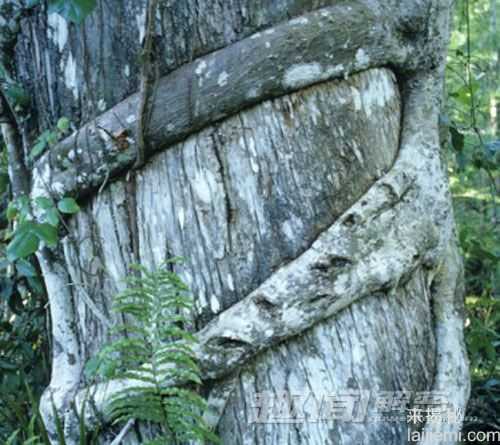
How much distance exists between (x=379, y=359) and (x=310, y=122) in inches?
24.9

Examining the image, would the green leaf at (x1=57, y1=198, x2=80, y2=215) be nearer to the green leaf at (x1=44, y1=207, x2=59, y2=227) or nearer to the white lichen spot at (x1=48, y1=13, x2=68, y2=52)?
the green leaf at (x1=44, y1=207, x2=59, y2=227)

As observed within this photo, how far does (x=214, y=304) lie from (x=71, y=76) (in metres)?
0.72

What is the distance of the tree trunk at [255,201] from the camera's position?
1.71m

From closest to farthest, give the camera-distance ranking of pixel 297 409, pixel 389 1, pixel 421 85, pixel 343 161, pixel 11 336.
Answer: pixel 297 409 → pixel 343 161 → pixel 389 1 → pixel 421 85 → pixel 11 336

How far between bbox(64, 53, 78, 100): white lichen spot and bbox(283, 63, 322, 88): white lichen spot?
564 mm

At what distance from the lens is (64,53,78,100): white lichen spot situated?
186 cm

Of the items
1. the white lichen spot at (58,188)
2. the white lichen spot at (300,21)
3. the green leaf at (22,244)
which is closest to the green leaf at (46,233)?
the green leaf at (22,244)

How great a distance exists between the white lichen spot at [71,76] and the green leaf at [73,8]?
0.42 meters

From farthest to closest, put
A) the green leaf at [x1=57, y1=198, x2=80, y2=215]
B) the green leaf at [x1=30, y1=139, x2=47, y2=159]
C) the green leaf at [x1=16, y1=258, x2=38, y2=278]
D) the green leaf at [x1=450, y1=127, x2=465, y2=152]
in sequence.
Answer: the green leaf at [x1=450, y1=127, x2=465, y2=152] < the green leaf at [x1=16, y1=258, x2=38, y2=278] < the green leaf at [x1=30, y1=139, x2=47, y2=159] < the green leaf at [x1=57, y1=198, x2=80, y2=215]

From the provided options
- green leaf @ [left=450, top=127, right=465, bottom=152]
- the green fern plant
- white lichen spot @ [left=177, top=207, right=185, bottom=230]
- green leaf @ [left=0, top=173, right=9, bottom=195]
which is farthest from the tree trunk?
green leaf @ [left=450, top=127, right=465, bottom=152]

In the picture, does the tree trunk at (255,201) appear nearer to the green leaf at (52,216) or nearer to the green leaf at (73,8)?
the green leaf at (52,216)

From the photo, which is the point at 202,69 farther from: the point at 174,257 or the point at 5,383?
the point at 5,383

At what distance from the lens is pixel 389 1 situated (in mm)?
1944

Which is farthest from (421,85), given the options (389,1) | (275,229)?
(275,229)
